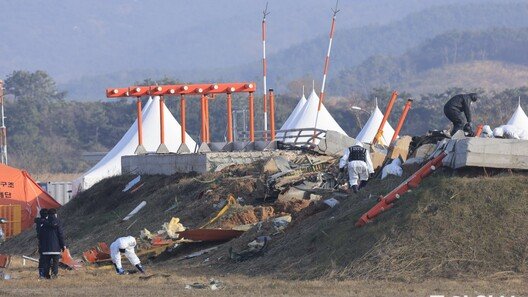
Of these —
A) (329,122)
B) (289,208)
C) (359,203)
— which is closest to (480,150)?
(359,203)

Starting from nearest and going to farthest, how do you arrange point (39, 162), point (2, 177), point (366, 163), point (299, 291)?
point (299, 291) → point (366, 163) → point (2, 177) → point (39, 162)

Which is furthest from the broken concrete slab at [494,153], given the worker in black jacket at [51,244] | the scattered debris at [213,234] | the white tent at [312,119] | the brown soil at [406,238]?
the white tent at [312,119]

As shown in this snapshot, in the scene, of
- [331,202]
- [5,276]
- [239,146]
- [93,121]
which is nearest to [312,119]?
[239,146]

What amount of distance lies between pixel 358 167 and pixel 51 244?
221 inches

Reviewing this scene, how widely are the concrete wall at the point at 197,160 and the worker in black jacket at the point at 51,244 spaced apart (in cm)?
931

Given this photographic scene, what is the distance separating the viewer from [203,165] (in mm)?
32875

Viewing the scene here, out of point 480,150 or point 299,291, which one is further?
point 480,150

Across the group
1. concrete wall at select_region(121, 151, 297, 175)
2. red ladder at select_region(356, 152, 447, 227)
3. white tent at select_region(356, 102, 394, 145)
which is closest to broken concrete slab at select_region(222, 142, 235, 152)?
concrete wall at select_region(121, 151, 297, 175)

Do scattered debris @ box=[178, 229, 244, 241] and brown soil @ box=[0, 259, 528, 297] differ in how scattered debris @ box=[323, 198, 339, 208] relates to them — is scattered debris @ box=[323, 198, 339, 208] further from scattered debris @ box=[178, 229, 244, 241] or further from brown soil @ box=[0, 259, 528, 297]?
brown soil @ box=[0, 259, 528, 297]

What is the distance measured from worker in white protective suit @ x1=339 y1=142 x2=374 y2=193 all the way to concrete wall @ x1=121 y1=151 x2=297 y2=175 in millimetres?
→ 6533

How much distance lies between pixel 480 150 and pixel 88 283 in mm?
6008

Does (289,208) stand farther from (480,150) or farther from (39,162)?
(39,162)

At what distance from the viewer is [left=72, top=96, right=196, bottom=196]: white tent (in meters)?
49.0

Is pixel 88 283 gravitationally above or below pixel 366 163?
below
